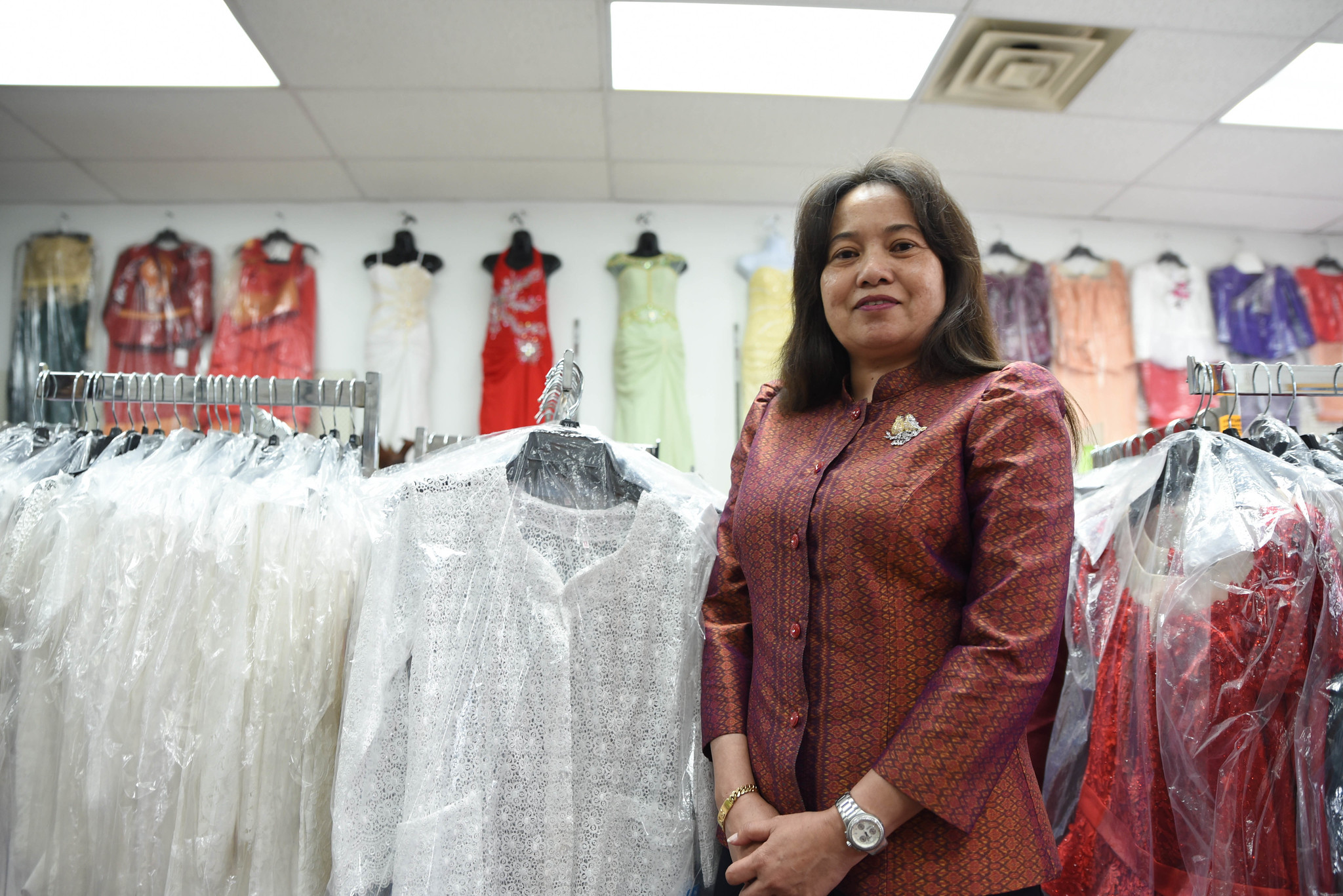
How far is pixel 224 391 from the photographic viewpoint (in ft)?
4.82

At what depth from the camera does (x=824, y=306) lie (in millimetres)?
1075

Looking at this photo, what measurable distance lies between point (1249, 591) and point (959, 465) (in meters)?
0.54

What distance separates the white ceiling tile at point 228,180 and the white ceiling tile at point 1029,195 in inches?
102

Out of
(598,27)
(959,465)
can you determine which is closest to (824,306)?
(959,465)

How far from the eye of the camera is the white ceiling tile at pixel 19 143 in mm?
2918

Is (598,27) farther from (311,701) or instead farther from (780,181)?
(311,701)

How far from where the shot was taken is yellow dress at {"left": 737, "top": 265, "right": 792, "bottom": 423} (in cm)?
338

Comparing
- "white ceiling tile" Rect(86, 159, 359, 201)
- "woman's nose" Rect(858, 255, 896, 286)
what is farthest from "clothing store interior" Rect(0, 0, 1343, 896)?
"white ceiling tile" Rect(86, 159, 359, 201)

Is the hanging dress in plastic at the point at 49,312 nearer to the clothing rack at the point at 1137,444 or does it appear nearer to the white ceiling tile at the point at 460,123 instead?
the white ceiling tile at the point at 460,123

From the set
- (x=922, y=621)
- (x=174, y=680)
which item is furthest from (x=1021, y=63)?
(x=174, y=680)

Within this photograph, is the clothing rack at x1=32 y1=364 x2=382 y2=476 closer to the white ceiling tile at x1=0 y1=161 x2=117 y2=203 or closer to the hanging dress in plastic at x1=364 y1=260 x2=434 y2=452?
the hanging dress in plastic at x1=364 y1=260 x2=434 y2=452

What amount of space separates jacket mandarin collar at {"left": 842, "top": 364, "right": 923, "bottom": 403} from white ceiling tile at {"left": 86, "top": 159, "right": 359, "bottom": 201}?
2.90 m

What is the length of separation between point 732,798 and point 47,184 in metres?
3.95

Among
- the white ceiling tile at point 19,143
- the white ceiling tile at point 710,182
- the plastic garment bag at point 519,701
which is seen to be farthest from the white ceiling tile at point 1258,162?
the white ceiling tile at point 19,143
